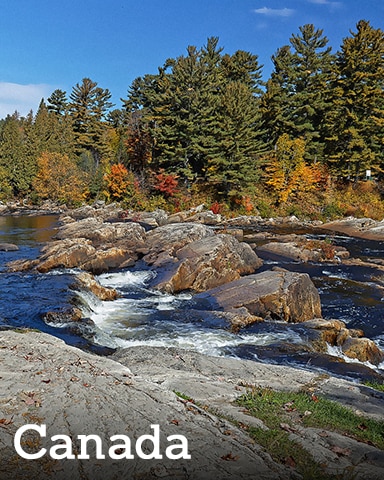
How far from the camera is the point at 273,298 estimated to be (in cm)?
1590

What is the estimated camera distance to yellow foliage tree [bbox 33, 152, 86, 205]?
63.2m

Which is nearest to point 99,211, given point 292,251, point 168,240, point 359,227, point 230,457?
point 168,240

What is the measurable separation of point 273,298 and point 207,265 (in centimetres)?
528

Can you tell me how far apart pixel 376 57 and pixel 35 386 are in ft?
168

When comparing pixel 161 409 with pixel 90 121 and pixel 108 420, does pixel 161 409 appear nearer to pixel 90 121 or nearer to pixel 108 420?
pixel 108 420

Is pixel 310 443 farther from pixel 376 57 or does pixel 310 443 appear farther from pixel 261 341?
pixel 376 57

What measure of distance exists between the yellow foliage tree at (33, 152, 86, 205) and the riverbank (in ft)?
182

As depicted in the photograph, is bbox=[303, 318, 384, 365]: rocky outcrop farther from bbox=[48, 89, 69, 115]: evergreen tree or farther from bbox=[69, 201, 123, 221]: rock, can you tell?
bbox=[48, 89, 69, 115]: evergreen tree

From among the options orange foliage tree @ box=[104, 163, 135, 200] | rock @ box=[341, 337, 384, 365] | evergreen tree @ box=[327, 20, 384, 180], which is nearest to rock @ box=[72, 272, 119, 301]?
rock @ box=[341, 337, 384, 365]

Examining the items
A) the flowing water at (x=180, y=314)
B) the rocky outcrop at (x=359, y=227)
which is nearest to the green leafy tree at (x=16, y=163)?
the flowing water at (x=180, y=314)

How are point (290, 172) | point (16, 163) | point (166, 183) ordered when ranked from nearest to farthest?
point (290, 172), point (166, 183), point (16, 163)

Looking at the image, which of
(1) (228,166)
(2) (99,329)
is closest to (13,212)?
(1) (228,166)

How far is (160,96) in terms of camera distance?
162 feet

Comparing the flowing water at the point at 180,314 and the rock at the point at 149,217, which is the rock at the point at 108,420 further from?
the rock at the point at 149,217
